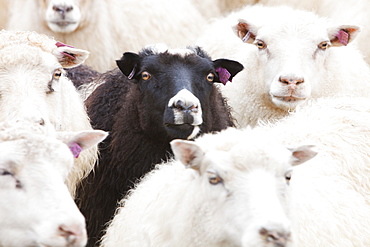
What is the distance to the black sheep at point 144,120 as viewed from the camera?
5586mm

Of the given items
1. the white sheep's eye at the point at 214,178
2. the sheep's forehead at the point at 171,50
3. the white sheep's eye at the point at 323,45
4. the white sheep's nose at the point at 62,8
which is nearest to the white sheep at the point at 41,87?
the sheep's forehead at the point at 171,50

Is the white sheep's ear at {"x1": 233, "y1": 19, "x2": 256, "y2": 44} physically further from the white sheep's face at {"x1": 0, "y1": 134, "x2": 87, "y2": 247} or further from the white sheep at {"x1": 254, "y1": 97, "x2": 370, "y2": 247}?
the white sheep's face at {"x1": 0, "y1": 134, "x2": 87, "y2": 247}

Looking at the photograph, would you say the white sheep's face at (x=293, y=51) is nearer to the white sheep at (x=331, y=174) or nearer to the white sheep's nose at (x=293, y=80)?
the white sheep's nose at (x=293, y=80)

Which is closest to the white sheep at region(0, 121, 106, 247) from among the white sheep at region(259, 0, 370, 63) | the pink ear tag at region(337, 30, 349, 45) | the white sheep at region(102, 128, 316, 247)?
the white sheep at region(102, 128, 316, 247)

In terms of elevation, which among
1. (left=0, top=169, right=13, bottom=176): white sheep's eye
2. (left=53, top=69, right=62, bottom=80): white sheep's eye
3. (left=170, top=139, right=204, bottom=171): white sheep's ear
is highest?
(left=170, top=139, right=204, bottom=171): white sheep's ear

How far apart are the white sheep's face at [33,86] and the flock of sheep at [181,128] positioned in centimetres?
1

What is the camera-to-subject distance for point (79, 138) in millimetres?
4543

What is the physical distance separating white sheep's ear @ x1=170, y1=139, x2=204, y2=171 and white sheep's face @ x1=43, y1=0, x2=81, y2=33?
3.42 meters

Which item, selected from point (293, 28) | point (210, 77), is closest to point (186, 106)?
point (210, 77)

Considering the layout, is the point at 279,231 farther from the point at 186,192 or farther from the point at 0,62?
the point at 0,62

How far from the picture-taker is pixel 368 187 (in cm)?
519

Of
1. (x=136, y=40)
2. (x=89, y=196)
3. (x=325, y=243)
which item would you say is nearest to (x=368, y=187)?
(x=325, y=243)

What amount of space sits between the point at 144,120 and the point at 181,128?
1.38 feet

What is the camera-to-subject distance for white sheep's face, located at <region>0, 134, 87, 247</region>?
12.6 ft
